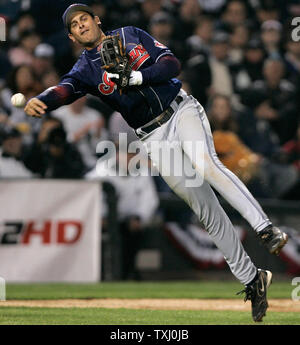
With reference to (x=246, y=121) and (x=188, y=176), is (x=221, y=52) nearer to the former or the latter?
(x=246, y=121)

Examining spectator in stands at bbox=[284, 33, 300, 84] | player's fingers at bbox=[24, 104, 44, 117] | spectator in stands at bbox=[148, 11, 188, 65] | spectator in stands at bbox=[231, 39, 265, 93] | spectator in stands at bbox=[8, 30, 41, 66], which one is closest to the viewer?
player's fingers at bbox=[24, 104, 44, 117]

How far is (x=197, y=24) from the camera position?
12750 millimetres

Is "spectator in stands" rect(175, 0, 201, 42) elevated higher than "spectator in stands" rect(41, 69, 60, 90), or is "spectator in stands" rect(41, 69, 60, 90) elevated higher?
"spectator in stands" rect(175, 0, 201, 42)

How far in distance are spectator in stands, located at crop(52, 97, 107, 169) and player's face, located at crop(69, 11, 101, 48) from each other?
4.04 metres

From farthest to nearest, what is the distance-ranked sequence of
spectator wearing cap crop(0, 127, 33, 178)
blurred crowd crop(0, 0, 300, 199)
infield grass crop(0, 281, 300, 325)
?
blurred crowd crop(0, 0, 300, 199) < spectator wearing cap crop(0, 127, 33, 178) < infield grass crop(0, 281, 300, 325)

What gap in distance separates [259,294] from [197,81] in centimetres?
644

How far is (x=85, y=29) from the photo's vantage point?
5695 mm

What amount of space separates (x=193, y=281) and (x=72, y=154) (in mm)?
2135

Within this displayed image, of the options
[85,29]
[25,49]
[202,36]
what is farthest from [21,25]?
[85,29]

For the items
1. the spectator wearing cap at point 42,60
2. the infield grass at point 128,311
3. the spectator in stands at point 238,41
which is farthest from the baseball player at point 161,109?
the spectator in stands at point 238,41

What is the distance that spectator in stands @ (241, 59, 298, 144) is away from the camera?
39.4 feet

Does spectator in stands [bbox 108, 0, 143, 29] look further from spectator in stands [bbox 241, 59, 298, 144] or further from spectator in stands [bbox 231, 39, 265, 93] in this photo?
spectator in stands [bbox 241, 59, 298, 144]

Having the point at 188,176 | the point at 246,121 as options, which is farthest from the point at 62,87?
the point at 246,121

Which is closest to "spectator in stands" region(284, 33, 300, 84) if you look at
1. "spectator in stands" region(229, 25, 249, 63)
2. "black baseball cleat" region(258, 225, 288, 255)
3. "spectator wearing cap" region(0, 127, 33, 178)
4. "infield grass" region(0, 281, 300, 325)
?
"spectator in stands" region(229, 25, 249, 63)
